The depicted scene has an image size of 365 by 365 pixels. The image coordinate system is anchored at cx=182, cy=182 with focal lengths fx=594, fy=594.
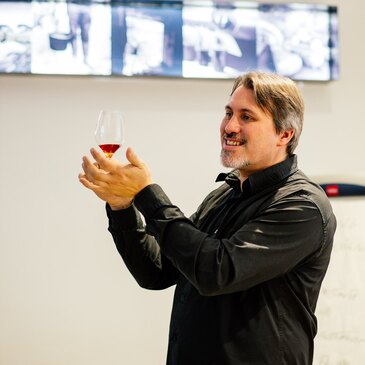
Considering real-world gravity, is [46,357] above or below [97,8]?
below

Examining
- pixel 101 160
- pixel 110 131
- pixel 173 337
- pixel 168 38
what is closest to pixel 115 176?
pixel 101 160

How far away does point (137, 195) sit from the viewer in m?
1.45

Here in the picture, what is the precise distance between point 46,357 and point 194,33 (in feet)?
6.27

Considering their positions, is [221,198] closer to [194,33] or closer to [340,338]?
[340,338]

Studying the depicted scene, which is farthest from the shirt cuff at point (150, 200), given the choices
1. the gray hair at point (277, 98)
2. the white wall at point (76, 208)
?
the white wall at point (76, 208)

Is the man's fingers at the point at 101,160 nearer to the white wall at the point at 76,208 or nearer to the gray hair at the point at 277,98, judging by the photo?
the gray hair at the point at 277,98

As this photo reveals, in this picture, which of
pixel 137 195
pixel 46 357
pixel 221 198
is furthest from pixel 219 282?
pixel 46 357

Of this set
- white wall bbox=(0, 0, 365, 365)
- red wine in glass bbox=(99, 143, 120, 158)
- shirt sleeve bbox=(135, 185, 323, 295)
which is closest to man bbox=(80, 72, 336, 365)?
shirt sleeve bbox=(135, 185, 323, 295)

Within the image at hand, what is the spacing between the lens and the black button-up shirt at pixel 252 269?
1.36 metres

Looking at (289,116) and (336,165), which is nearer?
(289,116)

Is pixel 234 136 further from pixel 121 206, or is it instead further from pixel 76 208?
pixel 76 208

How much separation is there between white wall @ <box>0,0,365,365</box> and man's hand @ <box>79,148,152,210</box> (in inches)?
69.3

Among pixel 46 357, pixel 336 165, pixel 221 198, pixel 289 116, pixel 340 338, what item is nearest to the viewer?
pixel 289 116

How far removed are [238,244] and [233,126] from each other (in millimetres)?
375
